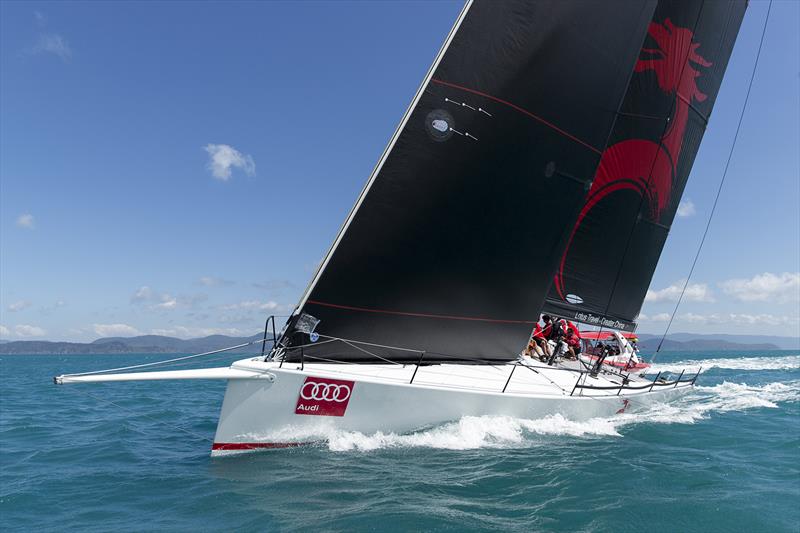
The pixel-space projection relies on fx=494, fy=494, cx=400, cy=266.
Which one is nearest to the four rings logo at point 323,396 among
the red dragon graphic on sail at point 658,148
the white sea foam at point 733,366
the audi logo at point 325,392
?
the audi logo at point 325,392

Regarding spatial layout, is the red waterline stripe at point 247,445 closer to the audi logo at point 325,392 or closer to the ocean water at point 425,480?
the ocean water at point 425,480

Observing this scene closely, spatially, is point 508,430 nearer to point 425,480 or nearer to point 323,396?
point 425,480

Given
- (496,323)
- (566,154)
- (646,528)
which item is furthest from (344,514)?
(566,154)

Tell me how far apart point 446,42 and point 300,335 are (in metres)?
4.45

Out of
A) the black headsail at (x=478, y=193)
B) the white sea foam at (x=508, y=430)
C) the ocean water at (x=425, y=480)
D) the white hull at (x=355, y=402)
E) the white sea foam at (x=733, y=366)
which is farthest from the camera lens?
the white sea foam at (x=733, y=366)

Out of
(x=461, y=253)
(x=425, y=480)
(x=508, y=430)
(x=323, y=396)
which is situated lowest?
(x=425, y=480)

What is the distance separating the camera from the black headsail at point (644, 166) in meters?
11.3

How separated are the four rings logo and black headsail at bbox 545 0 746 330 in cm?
636

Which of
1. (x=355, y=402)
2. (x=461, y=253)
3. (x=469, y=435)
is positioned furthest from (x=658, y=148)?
(x=355, y=402)

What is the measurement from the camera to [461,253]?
743cm

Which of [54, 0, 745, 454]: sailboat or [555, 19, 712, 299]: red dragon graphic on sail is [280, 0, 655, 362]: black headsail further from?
[555, 19, 712, 299]: red dragon graphic on sail

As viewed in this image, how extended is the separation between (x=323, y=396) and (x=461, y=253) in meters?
2.89

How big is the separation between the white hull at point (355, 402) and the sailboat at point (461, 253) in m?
0.02

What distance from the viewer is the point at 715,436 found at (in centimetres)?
832
